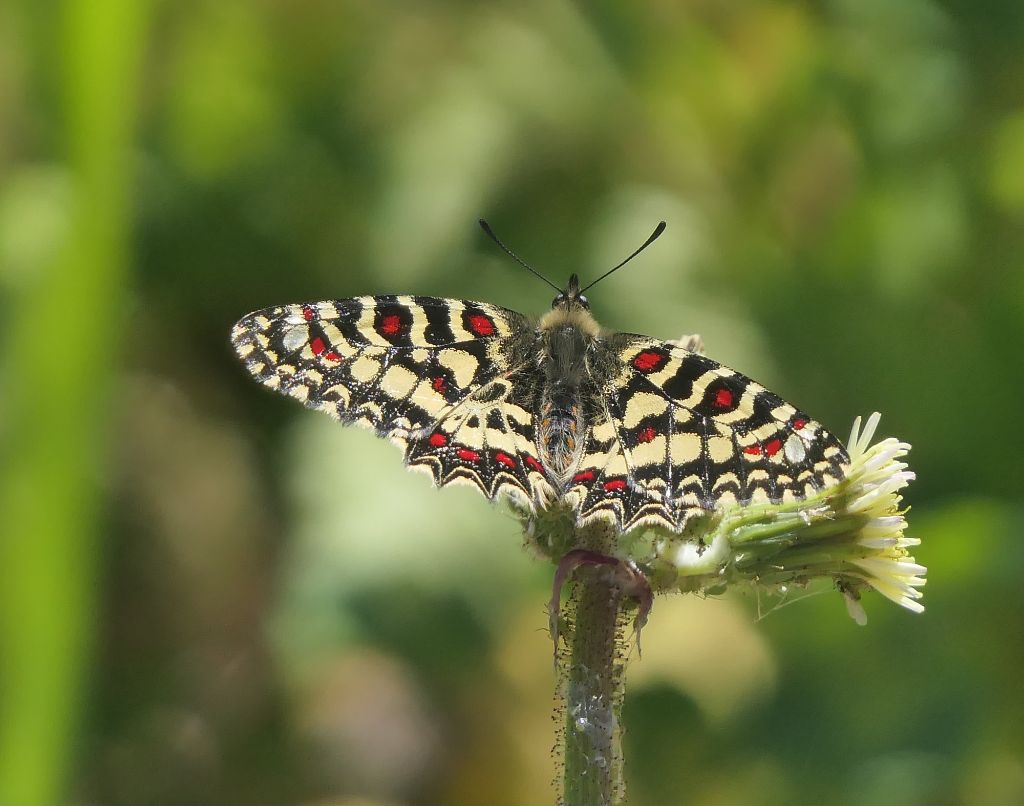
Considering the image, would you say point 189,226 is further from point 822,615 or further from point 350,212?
point 822,615

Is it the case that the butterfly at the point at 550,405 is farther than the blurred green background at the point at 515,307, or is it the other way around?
the blurred green background at the point at 515,307

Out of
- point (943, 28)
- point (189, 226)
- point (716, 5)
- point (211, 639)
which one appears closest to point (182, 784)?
point (211, 639)

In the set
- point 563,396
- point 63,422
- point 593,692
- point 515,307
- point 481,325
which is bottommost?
point 593,692

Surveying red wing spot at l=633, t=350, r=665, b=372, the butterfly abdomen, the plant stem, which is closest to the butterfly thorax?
the butterfly abdomen

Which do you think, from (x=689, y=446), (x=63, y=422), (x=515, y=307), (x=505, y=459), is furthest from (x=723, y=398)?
(x=515, y=307)

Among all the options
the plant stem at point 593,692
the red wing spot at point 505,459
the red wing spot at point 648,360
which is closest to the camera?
the plant stem at point 593,692

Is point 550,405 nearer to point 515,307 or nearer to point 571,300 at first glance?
point 571,300

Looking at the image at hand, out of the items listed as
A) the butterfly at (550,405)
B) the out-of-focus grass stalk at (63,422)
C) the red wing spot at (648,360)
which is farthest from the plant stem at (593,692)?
the out-of-focus grass stalk at (63,422)

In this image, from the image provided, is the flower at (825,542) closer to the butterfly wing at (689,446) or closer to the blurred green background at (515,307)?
the butterfly wing at (689,446)
